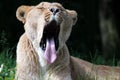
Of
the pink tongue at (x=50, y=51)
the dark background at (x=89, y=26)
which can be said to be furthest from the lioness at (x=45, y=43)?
the dark background at (x=89, y=26)

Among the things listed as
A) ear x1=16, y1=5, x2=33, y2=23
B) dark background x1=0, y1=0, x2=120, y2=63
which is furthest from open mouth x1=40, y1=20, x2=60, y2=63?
dark background x1=0, y1=0, x2=120, y2=63

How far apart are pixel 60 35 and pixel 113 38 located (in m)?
7.36

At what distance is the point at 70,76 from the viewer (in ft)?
26.2

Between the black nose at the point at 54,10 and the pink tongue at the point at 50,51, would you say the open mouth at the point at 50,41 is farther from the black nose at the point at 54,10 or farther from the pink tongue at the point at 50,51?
the black nose at the point at 54,10

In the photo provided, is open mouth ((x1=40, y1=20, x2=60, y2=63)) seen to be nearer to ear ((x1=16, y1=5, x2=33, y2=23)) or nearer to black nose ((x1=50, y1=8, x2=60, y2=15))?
black nose ((x1=50, y1=8, x2=60, y2=15))

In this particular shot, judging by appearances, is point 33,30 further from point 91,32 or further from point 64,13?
point 91,32

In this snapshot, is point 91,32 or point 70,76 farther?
point 91,32

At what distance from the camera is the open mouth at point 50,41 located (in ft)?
25.1

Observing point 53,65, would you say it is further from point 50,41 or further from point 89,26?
point 89,26

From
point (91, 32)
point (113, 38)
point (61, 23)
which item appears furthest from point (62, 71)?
point (91, 32)

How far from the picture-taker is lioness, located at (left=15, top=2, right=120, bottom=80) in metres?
7.62

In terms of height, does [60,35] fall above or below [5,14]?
above

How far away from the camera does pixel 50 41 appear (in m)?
7.67

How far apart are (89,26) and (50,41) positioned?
10.2 metres
